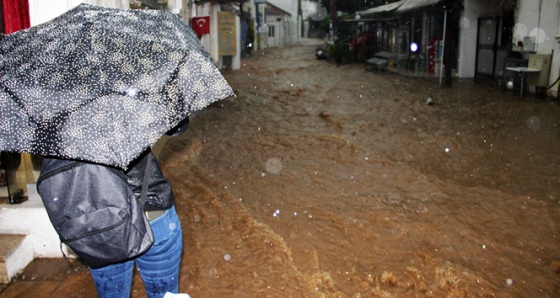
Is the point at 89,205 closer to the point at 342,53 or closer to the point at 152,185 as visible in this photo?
the point at 152,185

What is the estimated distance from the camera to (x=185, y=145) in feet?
28.8

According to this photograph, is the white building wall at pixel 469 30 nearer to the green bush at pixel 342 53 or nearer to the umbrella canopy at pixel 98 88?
the green bush at pixel 342 53

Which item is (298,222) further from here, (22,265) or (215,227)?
(22,265)

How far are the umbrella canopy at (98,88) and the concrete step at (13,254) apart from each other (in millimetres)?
2304

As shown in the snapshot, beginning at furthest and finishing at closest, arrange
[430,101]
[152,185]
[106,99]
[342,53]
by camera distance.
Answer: [342,53]
[430,101]
[152,185]
[106,99]

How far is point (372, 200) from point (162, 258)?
3976mm

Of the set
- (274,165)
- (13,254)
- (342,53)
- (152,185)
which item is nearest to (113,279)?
(152,185)

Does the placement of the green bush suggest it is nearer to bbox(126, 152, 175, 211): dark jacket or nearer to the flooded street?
the flooded street

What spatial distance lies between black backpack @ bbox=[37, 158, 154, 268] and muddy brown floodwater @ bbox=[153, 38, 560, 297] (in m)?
1.99

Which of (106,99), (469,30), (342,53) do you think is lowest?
(106,99)

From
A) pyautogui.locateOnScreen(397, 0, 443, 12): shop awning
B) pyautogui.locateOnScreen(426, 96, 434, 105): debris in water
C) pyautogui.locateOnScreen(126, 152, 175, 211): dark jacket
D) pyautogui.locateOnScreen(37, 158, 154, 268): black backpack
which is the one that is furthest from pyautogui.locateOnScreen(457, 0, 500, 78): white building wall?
pyautogui.locateOnScreen(37, 158, 154, 268): black backpack

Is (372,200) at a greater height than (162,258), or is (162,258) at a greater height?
(162,258)

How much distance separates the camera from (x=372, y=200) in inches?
239

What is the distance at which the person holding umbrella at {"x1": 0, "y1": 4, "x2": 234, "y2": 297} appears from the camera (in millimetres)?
1999
